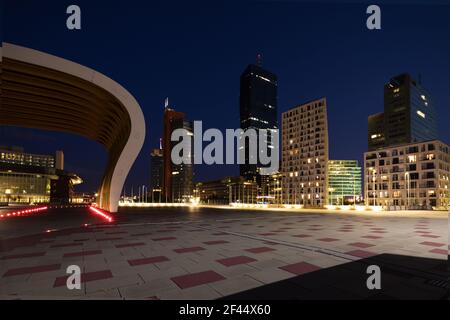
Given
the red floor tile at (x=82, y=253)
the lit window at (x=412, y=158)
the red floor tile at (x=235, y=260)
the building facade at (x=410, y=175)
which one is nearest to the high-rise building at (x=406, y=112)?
the building facade at (x=410, y=175)

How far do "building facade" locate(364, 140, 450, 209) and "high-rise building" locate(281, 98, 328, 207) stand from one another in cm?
1986

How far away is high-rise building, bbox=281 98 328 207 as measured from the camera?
384 ft

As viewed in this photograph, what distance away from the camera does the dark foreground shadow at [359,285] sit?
13.6 feet

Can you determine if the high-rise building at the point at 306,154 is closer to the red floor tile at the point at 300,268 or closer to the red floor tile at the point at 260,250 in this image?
the red floor tile at the point at 260,250

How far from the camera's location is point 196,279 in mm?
4977

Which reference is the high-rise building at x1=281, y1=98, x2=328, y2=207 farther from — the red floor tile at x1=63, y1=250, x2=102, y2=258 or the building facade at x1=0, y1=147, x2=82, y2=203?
the red floor tile at x1=63, y1=250, x2=102, y2=258

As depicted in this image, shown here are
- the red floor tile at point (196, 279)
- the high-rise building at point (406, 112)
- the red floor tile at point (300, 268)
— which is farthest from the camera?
the high-rise building at point (406, 112)

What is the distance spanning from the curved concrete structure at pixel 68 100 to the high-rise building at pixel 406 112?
492 ft

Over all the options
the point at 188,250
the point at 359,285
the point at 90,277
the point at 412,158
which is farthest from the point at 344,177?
the point at 90,277

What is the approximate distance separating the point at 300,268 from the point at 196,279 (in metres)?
2.36

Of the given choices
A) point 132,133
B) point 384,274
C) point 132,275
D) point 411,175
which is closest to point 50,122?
point 132,133

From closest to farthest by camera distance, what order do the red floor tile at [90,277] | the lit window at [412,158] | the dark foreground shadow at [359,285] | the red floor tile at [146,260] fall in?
1. the dark foreground shadow at [359,285]
2. the red floor tile at [90,277]
3. the red floor tile at [146,260]
4. the lit window at [412,158]

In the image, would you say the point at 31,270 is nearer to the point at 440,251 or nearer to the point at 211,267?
the point at 211,267

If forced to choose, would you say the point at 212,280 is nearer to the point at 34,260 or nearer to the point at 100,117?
the point at 34,260
